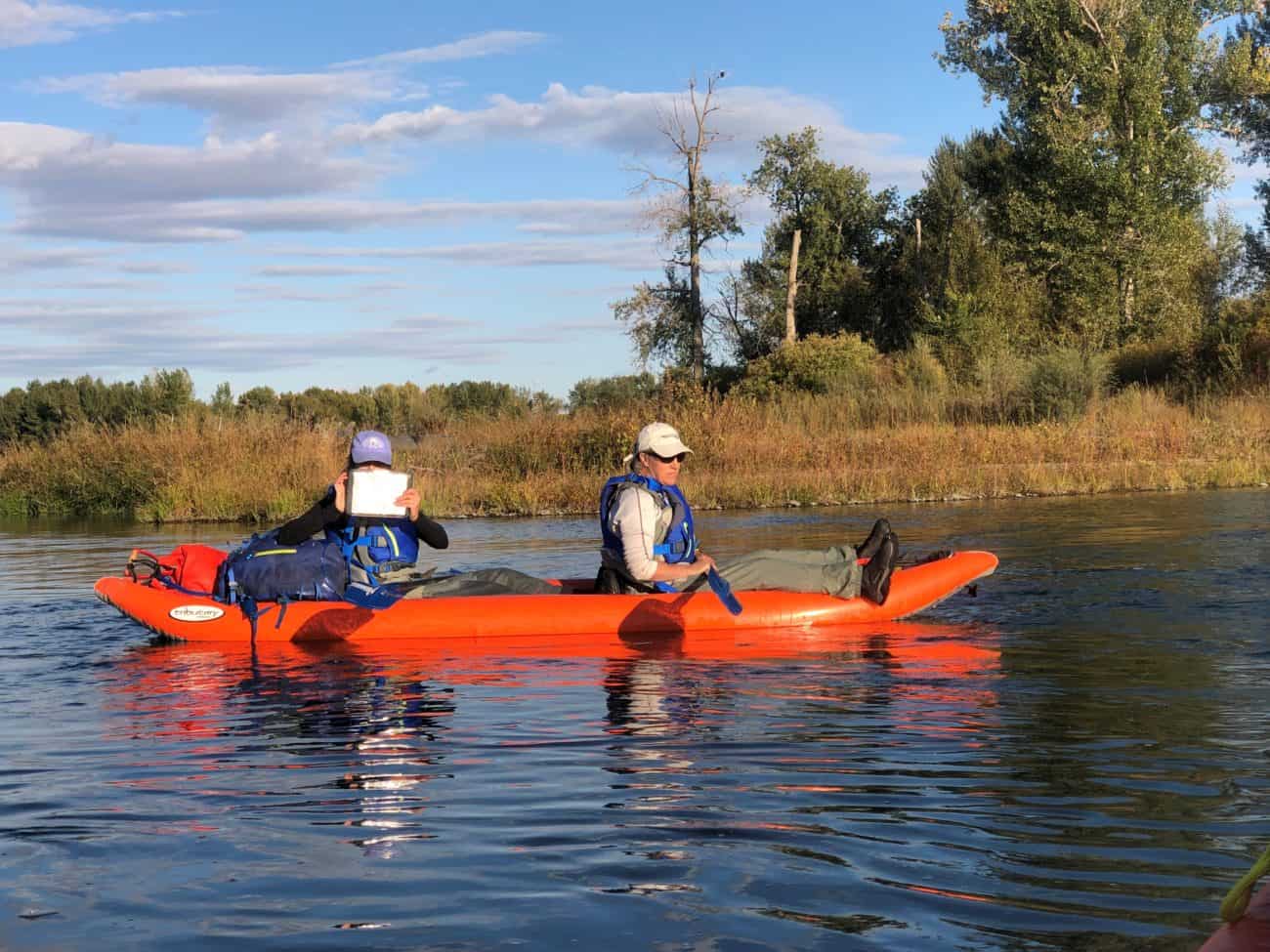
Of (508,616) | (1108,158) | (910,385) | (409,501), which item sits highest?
(1108,158)

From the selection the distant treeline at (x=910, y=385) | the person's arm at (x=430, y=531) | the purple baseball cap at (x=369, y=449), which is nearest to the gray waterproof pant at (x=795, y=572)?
the person's arm at (x=430, y=531)

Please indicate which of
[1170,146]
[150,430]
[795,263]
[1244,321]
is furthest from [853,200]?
[150,430]

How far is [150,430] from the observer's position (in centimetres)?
2164

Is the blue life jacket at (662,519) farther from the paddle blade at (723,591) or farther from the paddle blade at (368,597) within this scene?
the paddle blade at (368,597)

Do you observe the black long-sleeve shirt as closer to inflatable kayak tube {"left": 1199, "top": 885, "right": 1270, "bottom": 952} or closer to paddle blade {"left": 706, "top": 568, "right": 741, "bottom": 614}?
paddle blade {"left": 706, "top": 568, "right": 741, "bottom": 614}

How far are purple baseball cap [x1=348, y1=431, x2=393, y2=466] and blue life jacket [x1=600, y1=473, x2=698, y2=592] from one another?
3.95 ft

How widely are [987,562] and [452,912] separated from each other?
18.6ft

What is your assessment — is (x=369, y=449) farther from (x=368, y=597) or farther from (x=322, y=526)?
(x=368, y=597)

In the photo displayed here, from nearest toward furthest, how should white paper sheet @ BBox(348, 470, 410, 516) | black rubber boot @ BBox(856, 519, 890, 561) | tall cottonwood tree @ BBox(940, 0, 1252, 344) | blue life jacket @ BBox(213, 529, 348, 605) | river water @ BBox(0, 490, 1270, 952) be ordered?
river water @ BBox(0, 490, 1270, 952) < white paper sheet @ BBox(348, 470, 410, 516) < blue life jacket @ BBox(213, 529, 348, 605) < black rubber boot @ BBox(856, 519, 890, 561) < tall cottonwood tree @ BBox(940, 0, 1252, 344)

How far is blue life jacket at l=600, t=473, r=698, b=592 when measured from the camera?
7367 millimetres

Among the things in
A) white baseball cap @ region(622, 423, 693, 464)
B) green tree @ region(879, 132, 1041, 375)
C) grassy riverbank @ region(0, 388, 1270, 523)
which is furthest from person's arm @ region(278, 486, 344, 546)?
green tree @ region(879, 132, 1041, 375)

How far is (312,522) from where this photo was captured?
769 cm

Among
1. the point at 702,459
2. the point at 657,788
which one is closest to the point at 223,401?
the point at 702,459

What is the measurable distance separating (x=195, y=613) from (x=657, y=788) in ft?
14.7
